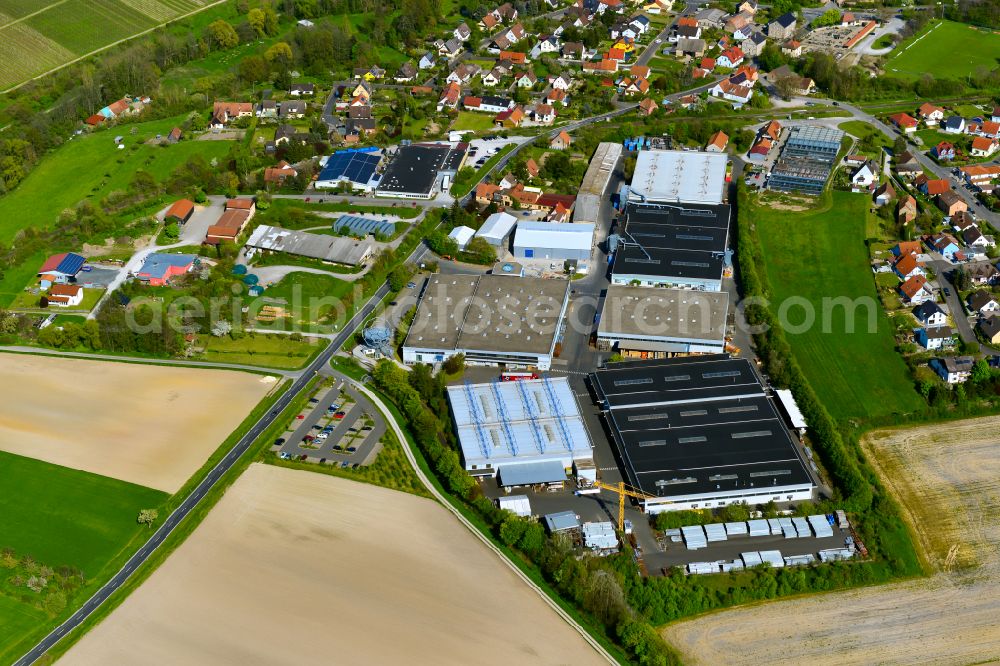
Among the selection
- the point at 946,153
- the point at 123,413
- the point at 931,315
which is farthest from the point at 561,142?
the point at 123,413

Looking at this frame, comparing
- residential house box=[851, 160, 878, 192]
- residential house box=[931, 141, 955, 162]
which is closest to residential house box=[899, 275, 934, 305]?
residential house box=[851, 160, 878, 192]

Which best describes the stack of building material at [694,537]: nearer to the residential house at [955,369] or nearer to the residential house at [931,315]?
the residential house at [955,369]

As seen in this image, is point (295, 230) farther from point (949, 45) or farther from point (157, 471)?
point (949, 45)

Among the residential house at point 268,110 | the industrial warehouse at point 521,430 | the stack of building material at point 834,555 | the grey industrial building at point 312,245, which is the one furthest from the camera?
the residential house at point 268,110

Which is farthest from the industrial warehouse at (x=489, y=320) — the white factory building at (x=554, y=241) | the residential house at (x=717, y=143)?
the residential house at (x=717, y=143)

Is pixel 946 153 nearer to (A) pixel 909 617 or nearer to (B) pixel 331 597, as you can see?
(A) pixel 909 617

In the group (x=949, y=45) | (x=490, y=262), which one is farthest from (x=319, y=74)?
(x=949, y=45)

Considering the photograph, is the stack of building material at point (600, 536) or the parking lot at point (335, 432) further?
the parking lot at point (335, 432)
